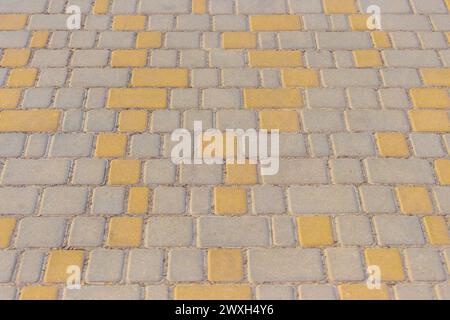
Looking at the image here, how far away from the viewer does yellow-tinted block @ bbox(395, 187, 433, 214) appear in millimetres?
2451

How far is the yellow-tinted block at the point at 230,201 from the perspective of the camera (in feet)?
8.02

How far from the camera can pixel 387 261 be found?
226cm

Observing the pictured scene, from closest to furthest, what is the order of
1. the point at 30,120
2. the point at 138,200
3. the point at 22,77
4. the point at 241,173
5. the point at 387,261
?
the point at 387,261 < the point at 138,200 < the point at 241,173 < the point at 30,120 < the point at 22,77

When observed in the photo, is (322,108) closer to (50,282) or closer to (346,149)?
(346,149)

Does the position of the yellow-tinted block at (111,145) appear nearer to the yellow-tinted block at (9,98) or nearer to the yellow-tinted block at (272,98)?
the yellow-tinted block at (9,98)

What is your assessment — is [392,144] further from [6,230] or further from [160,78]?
[6,230]

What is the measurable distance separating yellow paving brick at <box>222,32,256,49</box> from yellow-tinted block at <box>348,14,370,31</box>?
63 centimetres

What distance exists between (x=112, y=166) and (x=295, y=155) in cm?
87

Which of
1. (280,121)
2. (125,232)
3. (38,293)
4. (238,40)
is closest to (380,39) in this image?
(238,40)

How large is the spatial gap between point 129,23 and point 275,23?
91 cm

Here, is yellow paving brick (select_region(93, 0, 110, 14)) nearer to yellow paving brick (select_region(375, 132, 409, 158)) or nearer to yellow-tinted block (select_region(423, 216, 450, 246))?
yellow paving brick (select_region(375, 132, 409, 158))

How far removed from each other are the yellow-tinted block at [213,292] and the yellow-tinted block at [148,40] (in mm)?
1642

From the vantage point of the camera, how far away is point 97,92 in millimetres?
2977

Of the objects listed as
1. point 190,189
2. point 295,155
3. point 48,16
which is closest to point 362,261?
point 295,155
